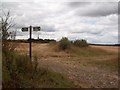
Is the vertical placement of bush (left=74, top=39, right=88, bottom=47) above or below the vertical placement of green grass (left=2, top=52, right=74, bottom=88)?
above

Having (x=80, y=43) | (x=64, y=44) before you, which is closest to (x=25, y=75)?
(x=64, y=44)

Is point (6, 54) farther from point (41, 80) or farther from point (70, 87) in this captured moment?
point (70, 87)

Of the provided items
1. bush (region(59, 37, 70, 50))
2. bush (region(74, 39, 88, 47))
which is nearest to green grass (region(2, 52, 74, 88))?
bush (region(59, 37, 70, 50))

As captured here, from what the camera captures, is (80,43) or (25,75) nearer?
(25,75)

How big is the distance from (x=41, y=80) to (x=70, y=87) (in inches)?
50.2

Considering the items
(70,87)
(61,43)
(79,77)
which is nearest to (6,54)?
(70,87)

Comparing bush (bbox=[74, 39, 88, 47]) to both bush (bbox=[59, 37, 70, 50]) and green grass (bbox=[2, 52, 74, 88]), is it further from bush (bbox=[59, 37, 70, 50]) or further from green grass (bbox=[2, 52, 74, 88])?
green grass (bbox=[2, 52, 74, 88])

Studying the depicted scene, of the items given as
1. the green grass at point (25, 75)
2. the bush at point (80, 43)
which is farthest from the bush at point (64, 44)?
the green grass at point (25, 75)

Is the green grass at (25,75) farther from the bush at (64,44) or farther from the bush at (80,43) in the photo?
the bush at (80,43)

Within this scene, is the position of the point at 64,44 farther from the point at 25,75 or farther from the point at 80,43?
the point at 25,75

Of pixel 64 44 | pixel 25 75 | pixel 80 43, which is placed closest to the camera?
pixel 25 75

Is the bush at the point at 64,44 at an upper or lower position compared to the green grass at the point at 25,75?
upper

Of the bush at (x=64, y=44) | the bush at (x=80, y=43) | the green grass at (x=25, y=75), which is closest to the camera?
the green grass at (x=25, y=75)

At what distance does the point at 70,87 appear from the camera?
38.4ft
